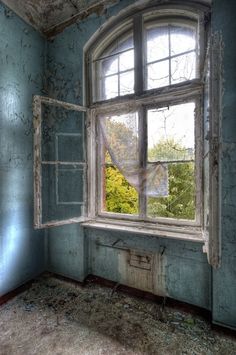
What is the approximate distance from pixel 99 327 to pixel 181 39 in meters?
2.72

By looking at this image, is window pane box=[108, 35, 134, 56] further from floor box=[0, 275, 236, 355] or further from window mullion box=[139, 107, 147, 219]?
floor box=[0, 275, 236, 355]

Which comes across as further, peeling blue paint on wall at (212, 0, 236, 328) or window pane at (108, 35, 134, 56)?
window pane at (108, 35, 134, 56)

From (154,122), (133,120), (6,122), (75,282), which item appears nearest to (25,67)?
(6,122)

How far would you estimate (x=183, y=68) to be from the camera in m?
1.90

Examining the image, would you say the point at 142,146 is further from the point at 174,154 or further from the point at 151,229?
the point at 151,229

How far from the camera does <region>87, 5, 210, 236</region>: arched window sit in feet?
6.11

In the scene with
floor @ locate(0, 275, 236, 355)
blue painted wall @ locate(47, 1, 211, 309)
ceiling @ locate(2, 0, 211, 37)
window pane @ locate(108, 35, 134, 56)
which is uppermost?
ceiling @ locate(2, 0, 211, 37)

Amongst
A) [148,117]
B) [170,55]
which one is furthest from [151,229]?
[170,55]

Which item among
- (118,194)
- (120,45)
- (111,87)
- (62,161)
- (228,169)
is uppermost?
Answer: (120,45)

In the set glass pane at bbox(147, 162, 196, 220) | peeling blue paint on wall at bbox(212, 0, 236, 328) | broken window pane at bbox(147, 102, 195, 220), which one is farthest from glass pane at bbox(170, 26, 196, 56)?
glass pane at bbox(147, 162, 196, 220)

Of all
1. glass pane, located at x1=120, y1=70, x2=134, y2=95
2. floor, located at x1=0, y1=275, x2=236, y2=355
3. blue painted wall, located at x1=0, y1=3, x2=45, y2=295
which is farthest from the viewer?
glass pane, located at x1=120, y1=70, x2=134, y2=95

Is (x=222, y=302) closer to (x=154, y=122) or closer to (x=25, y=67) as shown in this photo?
(x=154, y=122)

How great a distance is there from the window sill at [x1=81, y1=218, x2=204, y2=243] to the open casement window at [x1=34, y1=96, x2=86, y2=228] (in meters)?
0.25

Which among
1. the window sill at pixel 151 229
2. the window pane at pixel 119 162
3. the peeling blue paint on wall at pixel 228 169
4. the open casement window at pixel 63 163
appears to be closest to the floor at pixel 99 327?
the peeling blue paint on wall at pixel 228 169
